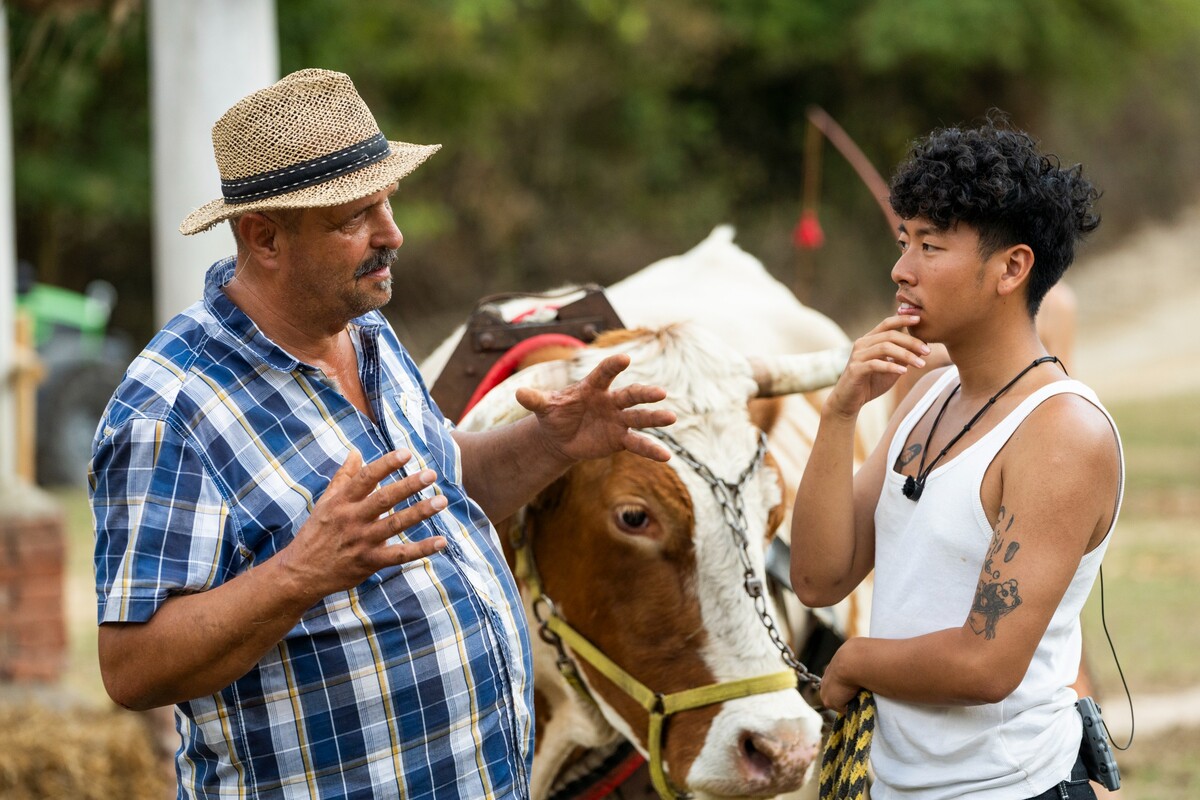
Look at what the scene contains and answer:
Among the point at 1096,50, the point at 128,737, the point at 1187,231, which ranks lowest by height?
the point at 1187,231

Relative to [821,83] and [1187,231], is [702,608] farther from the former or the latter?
[1187,231]

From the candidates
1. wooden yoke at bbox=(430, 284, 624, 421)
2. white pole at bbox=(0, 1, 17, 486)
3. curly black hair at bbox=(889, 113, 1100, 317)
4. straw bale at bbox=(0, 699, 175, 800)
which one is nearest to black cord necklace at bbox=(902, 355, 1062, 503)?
curly black hair at bbox=(889, 113, 1100, 317)

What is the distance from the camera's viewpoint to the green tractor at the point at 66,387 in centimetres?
1275

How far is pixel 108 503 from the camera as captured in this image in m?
1.99

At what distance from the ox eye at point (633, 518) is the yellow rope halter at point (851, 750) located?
0.67 metres

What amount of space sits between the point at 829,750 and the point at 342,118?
1.35 meters

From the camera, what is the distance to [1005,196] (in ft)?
6.52

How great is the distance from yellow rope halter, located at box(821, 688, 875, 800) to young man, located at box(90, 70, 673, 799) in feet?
1.75

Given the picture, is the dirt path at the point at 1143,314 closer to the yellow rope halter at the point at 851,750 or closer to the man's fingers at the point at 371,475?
the yellow rope halter at the point at 851,750

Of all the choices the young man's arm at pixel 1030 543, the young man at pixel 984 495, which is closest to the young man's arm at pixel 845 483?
the young man at pixel 984 495

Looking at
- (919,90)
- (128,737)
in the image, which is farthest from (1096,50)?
(128,737)

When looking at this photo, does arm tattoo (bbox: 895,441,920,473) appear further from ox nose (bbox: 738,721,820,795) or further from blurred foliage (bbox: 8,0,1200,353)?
blurred foliage (bbox: 8,0,1200,353)

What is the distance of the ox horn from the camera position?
3051 mm

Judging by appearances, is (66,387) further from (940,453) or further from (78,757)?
(940,453)
